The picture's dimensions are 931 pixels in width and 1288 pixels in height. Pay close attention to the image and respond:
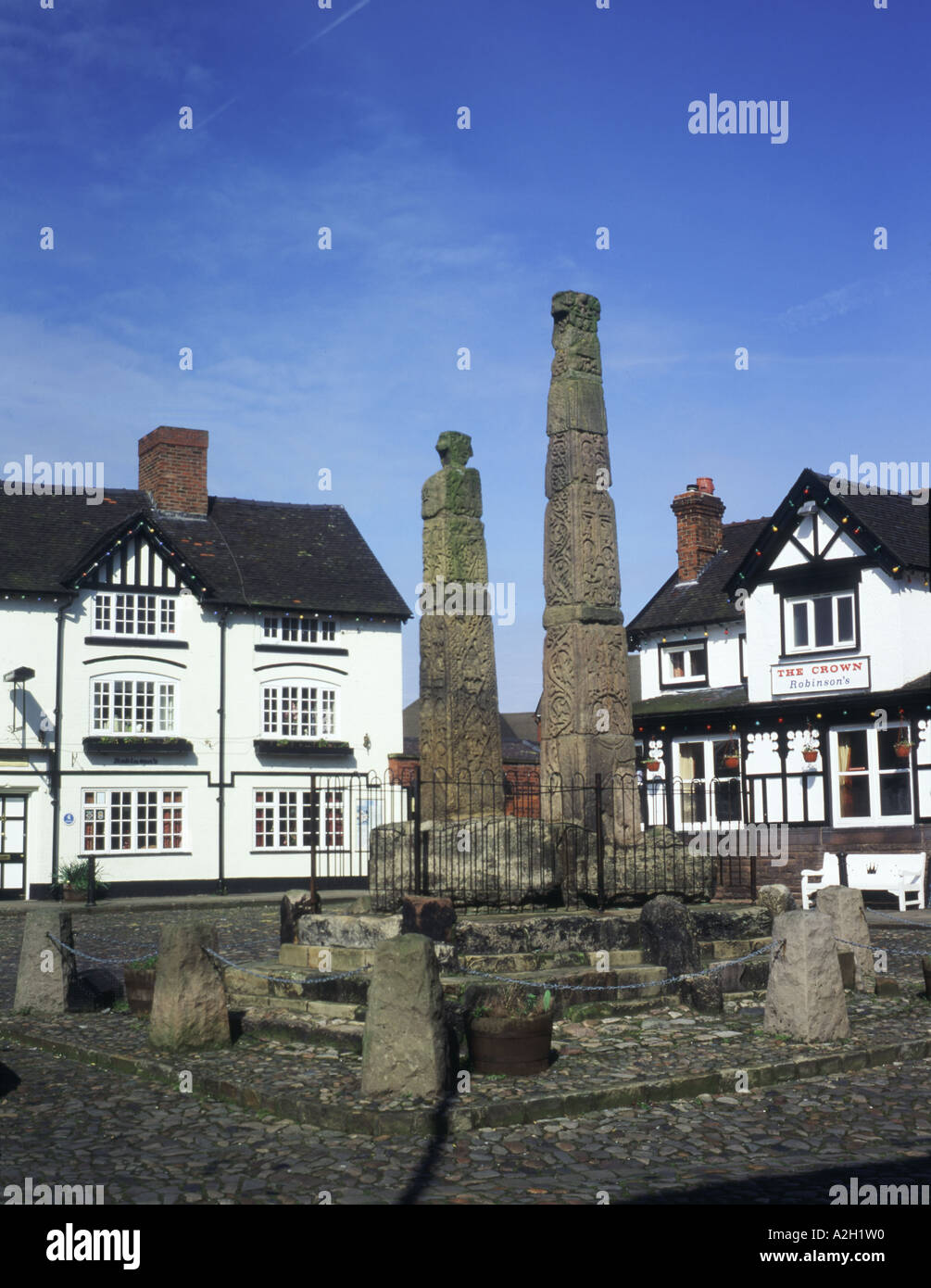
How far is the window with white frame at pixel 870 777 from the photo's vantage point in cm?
2789

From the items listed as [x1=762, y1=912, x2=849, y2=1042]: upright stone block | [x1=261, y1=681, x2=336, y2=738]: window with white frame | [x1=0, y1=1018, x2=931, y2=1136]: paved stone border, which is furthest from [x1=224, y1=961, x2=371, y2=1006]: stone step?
[x1=261, y1=681, x2=336, y2=738]: window with white frame

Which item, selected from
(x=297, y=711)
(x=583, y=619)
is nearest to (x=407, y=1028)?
(x=583, y=619)

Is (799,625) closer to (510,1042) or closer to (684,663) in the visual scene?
(684,663)

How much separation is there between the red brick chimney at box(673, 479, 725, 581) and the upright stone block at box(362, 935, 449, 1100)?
2840cm

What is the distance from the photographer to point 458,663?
13.7 metres

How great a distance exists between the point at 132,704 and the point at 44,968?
19.9m

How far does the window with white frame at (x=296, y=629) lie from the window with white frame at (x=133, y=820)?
4557mm

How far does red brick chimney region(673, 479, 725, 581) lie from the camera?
3547 cm

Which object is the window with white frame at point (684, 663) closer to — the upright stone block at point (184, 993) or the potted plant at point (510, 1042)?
the upright stone block at point (184, 993)

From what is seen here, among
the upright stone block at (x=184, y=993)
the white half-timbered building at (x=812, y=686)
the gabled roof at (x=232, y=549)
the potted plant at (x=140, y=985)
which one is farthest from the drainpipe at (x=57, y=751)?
the upright stone block at (x=184, y=993)

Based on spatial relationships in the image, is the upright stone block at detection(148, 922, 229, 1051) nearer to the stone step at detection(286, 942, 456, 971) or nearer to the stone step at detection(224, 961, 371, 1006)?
the stone step at detection(224, 961, 371, 1006)
